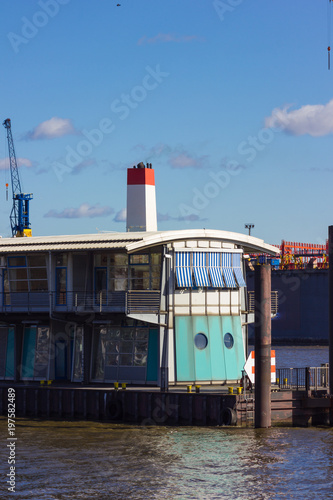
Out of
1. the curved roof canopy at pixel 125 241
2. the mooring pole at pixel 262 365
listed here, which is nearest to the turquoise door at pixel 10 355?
the curved roof canopy at pixel 125 241

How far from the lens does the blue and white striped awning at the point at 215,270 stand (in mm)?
47822

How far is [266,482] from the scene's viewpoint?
31.8 m

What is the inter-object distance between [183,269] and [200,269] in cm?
103

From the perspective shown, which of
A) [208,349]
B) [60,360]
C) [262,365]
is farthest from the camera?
[60,360]

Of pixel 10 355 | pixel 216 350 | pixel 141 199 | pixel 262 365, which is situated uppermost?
pixel 141 199

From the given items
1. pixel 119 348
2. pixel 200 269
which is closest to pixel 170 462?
pixel 119 348

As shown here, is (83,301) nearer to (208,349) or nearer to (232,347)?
(208,349)

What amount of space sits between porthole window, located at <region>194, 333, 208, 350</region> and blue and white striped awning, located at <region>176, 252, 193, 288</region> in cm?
279

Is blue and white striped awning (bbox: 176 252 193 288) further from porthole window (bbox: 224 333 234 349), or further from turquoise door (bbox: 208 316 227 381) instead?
porthole window (bbox: 224 333 234 349)

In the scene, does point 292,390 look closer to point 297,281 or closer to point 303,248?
point 297,281

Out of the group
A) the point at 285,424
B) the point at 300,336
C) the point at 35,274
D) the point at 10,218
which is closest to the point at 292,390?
the point at 285,424

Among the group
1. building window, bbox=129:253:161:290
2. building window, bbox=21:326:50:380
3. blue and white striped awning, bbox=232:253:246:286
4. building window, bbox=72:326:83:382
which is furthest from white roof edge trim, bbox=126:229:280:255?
building window, bbox=21:326:50:380

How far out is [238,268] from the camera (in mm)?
49312

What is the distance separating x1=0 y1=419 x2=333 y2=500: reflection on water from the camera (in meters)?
30.5
